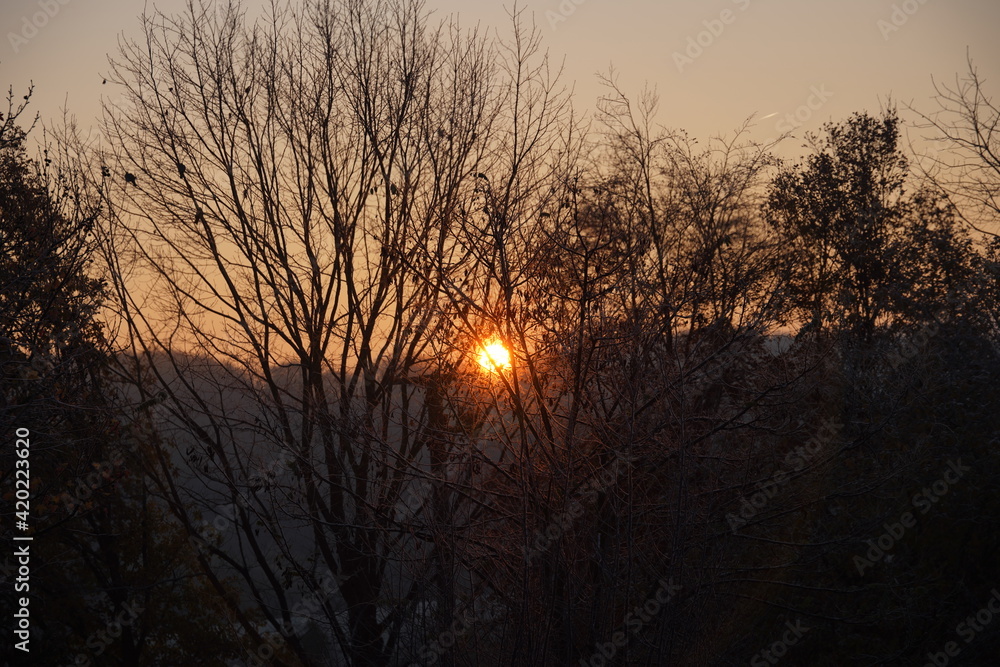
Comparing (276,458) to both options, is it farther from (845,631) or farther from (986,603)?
(986,603)

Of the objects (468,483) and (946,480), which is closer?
(468,483)

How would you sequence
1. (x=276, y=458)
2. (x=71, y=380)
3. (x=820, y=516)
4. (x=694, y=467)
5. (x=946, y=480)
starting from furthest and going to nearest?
1. (x=820, y=516)
2. (x=946, y=480)
3. (x=71, y=380)
4. (x=276, y=458)
5. (x=694, y=467)

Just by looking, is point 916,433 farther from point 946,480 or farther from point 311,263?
point 311,263

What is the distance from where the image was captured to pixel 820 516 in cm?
1367

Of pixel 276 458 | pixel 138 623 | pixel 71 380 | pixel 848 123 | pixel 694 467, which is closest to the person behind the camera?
pixel 694 467

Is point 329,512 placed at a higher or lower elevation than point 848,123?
lower

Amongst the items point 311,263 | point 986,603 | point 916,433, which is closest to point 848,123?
point 916,433

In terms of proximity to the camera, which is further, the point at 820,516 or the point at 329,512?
the point at 820,516

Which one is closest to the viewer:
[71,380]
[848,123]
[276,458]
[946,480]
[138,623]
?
[276,458]

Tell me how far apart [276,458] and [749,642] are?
7.32 metres

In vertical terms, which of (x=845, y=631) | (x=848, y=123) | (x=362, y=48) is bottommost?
(x=845, y=631)

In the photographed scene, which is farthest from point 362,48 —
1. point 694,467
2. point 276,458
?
point 694,467

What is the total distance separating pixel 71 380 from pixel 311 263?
137 inches

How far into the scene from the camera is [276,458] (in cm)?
995
